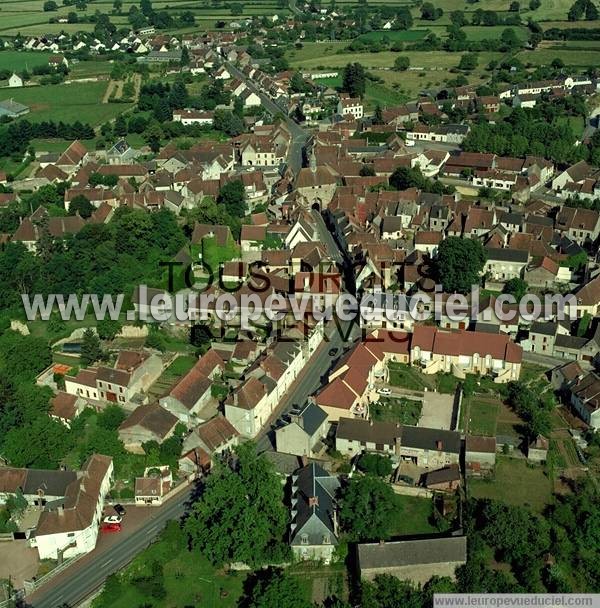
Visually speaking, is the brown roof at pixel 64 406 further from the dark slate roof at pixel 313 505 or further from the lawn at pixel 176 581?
the dark slate roof at pixel 313 505

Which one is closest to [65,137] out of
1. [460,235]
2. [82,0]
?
[460,235]

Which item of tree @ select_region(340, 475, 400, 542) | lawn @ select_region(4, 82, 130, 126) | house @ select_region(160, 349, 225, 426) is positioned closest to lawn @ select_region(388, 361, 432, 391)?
house @ select_region(160, 349, 225, 426)

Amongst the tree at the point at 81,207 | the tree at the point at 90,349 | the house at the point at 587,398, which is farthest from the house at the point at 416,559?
the tree at the point at 81,207

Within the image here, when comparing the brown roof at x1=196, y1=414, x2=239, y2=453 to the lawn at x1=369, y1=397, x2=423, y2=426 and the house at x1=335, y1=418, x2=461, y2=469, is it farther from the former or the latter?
the lawn at x1=369, y1=397, x2=423, y2=426

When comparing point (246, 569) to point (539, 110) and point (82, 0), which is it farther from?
point (82, 0)

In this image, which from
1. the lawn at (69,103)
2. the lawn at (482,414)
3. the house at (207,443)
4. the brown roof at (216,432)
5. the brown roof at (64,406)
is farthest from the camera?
the lawn at (69,103)

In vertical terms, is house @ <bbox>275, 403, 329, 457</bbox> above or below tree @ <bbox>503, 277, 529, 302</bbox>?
below

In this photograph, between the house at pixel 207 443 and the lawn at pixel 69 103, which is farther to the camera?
the lawn at pixel 69 103

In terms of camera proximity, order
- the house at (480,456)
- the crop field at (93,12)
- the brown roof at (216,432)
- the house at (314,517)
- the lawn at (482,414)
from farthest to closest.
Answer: the crop field at (93,12) → the lawn at (482,414) → the brown roof at (216,432) → the house at (480,456) → the house at (314,517)
